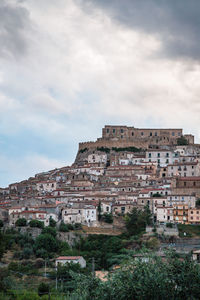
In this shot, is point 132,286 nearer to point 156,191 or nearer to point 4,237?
point 4,237

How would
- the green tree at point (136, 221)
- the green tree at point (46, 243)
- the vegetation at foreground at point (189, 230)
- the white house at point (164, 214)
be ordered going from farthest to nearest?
the white house at point (164, 214) < the green tree at point (136, 221) < the vegetation at foreground at point (189, 230) < the green tree at point (46, 243)

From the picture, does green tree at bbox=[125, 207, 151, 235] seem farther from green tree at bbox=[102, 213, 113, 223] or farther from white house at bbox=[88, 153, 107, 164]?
white house at bbox=[88, 153, 107, 164]

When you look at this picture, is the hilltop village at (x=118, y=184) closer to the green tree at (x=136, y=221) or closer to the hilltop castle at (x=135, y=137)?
the hilltop castle at (x=135, y=137)

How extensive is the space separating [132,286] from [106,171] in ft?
182

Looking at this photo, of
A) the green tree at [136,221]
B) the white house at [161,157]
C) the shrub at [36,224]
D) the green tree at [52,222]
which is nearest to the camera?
the shrub at [36,224]

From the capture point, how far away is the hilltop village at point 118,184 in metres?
58.8

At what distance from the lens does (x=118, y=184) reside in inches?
2800

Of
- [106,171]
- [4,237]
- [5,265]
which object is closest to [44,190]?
[106,171]

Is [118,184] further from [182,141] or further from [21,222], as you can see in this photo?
[182,141]

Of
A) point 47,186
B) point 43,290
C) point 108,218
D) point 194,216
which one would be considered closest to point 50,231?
point 108,218

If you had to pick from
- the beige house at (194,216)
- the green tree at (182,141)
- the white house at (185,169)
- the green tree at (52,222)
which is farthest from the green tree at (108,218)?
the green tree at (182,141)

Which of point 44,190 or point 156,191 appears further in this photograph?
point 44,190

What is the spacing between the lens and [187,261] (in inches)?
939

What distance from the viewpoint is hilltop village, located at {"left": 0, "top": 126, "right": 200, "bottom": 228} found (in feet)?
193
